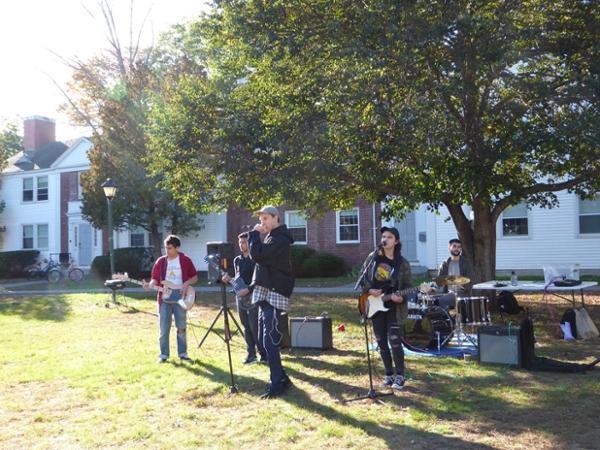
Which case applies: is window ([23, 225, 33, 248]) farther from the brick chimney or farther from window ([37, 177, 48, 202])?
the brick chimney

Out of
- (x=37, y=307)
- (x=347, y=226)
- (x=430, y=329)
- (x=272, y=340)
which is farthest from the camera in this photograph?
(x=347, y=226)

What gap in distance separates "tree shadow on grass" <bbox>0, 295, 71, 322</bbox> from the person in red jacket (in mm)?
6654

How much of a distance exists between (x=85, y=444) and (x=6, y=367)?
4378 mm

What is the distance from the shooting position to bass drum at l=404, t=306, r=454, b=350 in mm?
9031

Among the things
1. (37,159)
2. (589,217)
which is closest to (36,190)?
(37,159)

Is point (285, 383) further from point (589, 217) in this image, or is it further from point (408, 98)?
point (589, 217)

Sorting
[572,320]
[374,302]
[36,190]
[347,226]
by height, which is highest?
[36,190]

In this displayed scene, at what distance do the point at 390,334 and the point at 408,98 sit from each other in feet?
15.3

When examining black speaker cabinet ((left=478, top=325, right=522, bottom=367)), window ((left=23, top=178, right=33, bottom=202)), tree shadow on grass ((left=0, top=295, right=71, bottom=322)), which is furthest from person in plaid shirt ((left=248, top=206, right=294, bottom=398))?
window ((left=23, top=178, right=33, bottom=202))

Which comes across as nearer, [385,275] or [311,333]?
[385,275]

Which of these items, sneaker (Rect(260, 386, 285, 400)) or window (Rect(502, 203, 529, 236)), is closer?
sneaker (Rect(260, 386, 285, 400))

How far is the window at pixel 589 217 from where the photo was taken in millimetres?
19812

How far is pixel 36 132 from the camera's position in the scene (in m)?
37.7

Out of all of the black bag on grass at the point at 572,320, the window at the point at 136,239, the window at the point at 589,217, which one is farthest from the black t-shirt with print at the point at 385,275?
the window at the point at 136,239
